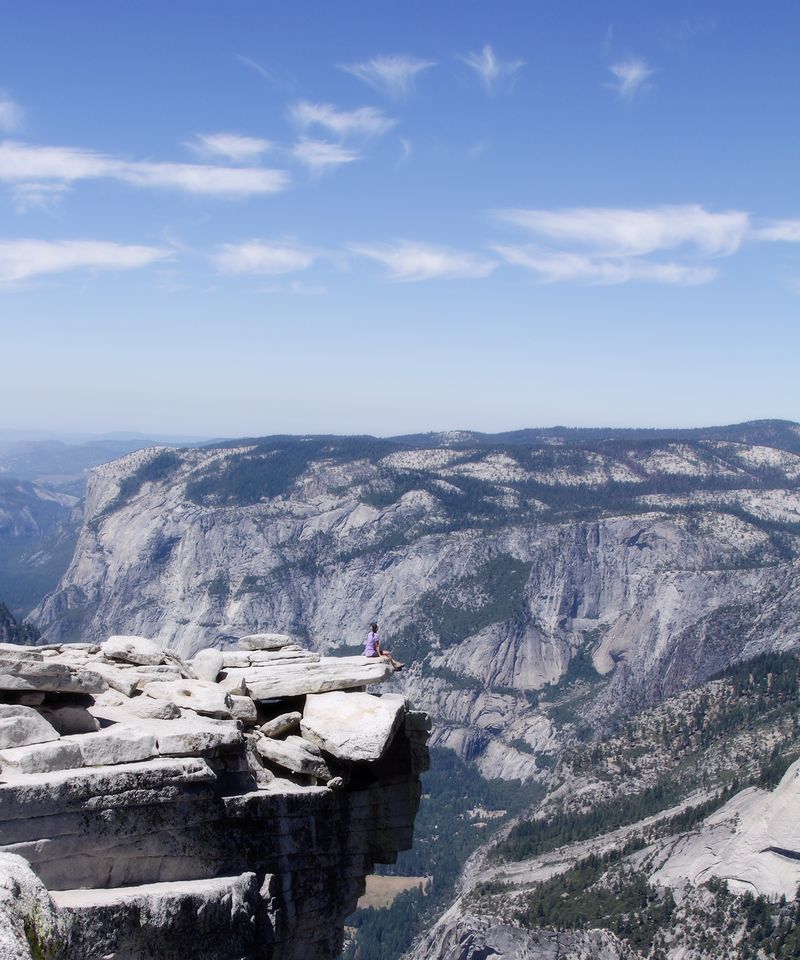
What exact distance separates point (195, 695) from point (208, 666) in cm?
359

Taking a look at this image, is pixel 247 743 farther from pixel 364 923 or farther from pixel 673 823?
pixel 364 923

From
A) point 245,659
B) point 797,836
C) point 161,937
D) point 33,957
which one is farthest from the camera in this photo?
point 797,836

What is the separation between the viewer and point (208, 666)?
2481 cm

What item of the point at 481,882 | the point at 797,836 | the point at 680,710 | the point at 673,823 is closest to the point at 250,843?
the point at 797,836

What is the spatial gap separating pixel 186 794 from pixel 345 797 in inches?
206

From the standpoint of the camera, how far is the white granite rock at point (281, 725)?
21156 millimetres

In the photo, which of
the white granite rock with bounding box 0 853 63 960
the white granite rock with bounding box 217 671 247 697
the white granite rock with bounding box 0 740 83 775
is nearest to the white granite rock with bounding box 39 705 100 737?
the white granite rock with bounding box 0 740 83 775

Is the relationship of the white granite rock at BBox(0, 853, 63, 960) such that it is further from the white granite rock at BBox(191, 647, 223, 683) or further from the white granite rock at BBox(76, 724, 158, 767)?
the white granite rock at BBox(191, 647, 223, 683)

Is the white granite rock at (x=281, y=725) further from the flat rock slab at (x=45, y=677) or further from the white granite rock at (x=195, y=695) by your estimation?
the flat rock slab at (x=45, y=677)

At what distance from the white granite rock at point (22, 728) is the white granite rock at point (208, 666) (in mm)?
7175

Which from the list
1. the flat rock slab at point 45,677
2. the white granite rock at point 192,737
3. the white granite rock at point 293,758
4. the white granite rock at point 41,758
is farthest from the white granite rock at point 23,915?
the white granite rock at point 293,758

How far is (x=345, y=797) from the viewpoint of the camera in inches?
830

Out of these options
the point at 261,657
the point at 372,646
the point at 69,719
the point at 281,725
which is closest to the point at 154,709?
the point at 69,719

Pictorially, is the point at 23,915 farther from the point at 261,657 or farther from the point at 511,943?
the point at 511,943
